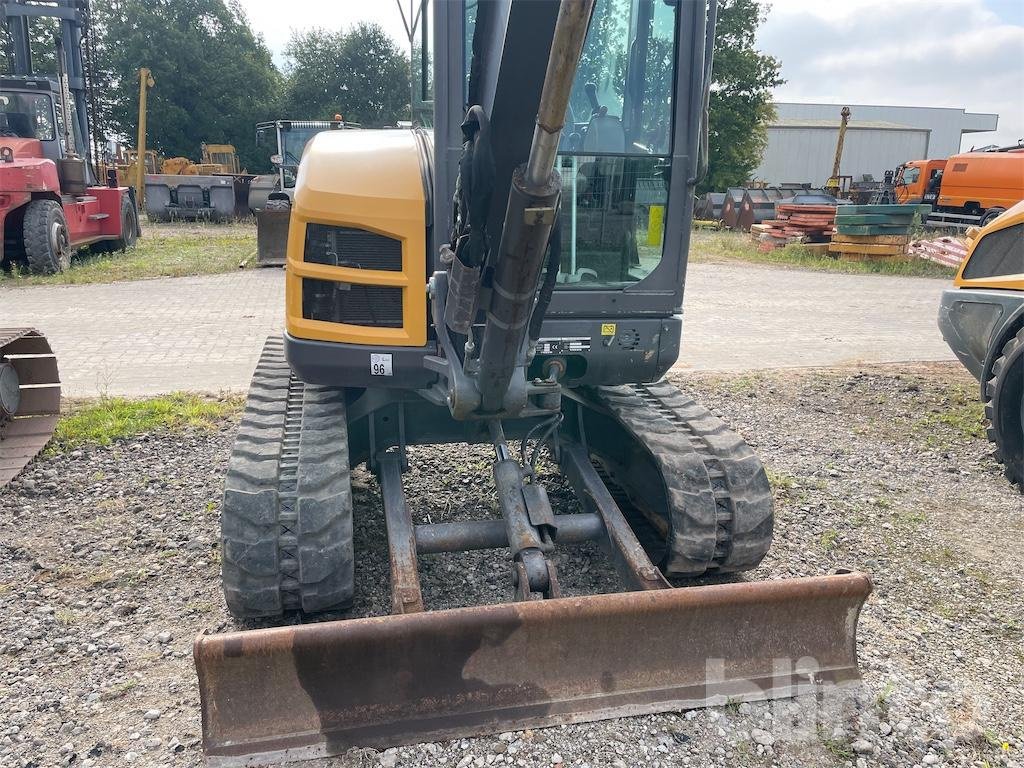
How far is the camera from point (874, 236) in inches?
638

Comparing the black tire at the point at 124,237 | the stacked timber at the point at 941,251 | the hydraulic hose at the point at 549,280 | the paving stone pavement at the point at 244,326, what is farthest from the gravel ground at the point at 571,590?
the black tire at the point at 124,237

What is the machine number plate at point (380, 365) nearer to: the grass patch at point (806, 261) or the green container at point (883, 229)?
the grass patch at point (806, 261)

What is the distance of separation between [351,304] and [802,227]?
16771 millimetres

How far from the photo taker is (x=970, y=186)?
2170cm

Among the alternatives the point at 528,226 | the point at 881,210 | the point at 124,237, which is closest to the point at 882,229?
the point at 881,210

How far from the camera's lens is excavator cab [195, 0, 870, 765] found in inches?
96.7

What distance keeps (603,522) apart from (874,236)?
49.1 ft

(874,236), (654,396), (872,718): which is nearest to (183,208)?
(874,236)

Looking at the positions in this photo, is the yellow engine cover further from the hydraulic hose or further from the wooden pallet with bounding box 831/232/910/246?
the wooden pallet with bounding box 831/232/910/246

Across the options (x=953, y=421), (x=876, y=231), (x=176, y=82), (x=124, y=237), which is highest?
(x=176, y=82)

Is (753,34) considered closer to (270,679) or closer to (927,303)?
(927,303)

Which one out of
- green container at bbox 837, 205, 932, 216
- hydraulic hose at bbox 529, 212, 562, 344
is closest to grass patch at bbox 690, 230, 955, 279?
green container at bbox 837, 205, 932, 216

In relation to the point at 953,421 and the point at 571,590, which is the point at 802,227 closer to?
the point at 953,421

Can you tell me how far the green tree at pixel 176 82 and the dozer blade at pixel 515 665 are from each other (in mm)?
38193
